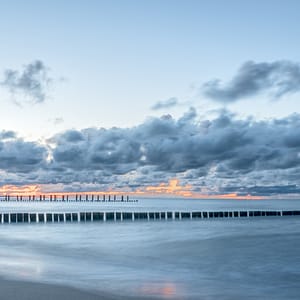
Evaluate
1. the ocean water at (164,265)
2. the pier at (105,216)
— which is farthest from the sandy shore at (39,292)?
the pier at (105,216)

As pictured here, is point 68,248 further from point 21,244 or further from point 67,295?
point 67,295

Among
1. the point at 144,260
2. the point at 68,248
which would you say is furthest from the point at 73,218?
the point at 144,260

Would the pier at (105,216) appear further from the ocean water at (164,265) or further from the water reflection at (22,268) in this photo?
the water reflection at (22,268)

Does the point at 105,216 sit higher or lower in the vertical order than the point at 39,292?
lower

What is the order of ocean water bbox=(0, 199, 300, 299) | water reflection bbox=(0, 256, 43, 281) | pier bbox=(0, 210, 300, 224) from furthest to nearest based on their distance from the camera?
pier bbox=(0, 210, 300, 224) < water reflection bbox=(0, 256, 43, 281) < ocean water bbox=(0, 199, 300, 299)

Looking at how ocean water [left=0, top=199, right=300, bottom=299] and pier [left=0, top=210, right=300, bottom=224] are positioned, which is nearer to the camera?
ocean water [left=0, top=199, right=300, bottom=299]

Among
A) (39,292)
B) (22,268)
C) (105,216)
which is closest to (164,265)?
(22,268)

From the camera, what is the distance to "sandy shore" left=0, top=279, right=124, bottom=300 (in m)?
13.5

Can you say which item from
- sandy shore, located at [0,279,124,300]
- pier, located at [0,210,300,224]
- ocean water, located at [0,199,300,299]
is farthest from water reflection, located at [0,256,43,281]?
pier, located at [0,210,300,224]

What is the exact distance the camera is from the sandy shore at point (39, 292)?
13.5 metres

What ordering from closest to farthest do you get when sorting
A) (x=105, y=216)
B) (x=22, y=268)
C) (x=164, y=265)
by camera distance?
(x=22, y=268), (x=164, y=265), (x=105, y=216)

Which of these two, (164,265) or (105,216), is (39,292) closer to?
(164,265)

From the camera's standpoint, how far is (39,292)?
46.9 feet

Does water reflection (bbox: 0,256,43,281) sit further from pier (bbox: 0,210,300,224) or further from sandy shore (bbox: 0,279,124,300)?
pier (bbox: 0,210,300,224)
